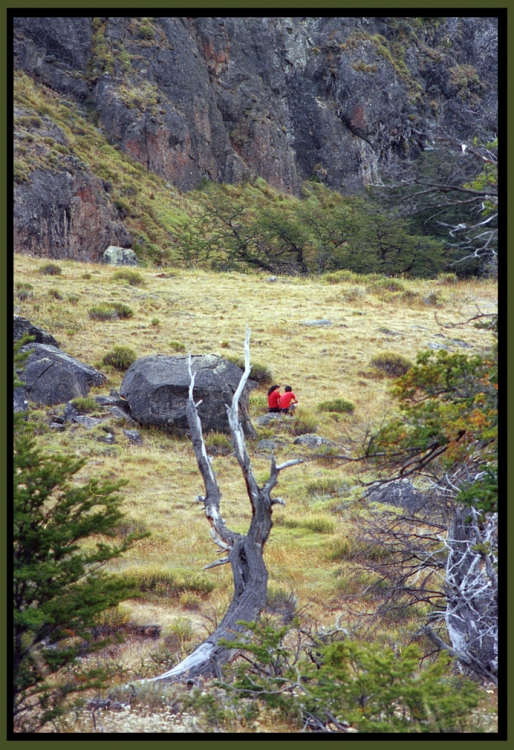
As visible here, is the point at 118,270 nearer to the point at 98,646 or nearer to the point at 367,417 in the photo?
the point at 367,417

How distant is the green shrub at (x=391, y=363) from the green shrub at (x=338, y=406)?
321 centimetres

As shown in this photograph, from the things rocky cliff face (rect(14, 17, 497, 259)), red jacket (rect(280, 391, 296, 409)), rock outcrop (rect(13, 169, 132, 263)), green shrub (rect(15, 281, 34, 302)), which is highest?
rocky cliff face (rect(14, 17, 497, 259))

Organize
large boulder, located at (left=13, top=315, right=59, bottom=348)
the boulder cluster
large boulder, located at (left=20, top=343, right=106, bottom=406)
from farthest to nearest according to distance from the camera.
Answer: large boulder, located at (left=13, top=315, right=59, bottom=348) < large boulder, located at (left=20, top=343, right=106, bottom=406) < the boulder cluster

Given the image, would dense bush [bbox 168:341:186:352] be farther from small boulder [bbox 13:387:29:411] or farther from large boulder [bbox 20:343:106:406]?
small boulder [bbox 13:387:29:411]

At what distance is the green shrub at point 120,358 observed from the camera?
65.3ft

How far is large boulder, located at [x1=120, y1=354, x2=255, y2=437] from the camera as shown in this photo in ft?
54.0

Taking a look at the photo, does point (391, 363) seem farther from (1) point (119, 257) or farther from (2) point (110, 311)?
(1) point (119, 257)

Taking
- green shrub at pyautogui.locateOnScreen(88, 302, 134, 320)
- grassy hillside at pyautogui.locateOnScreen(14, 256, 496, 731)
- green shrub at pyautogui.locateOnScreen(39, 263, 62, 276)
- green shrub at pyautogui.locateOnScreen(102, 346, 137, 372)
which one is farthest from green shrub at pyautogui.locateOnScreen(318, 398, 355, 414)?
green shrub at pyautogui.locateOnScreen(39, 263, 62, 276)

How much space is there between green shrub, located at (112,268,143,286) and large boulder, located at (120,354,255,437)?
12.5 metres

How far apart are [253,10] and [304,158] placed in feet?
180

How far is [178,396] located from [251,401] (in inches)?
118

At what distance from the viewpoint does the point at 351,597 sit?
28.2 ft

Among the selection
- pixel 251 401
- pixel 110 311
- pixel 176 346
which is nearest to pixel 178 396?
pixel 251 401

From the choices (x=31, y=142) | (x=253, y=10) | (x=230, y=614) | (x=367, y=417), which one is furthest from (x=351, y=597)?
(x=31, y=142)
